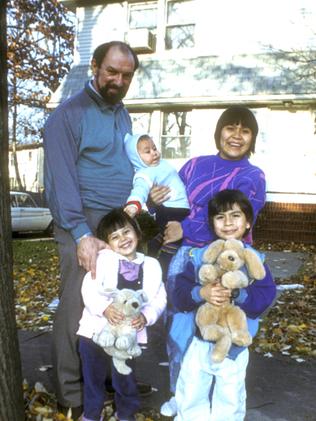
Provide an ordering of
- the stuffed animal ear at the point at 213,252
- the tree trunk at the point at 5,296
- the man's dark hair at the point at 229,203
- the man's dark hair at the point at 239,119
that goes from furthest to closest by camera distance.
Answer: the man's dark hair at the point at 239,119
the man's dark hair at the point at 229,203
the stuffed animal ear at the point at 213,252
the tree trunk at the point at 5,296

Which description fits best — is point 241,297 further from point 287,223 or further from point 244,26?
point 244,26

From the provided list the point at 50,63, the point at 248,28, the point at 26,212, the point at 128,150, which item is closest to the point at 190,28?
the point at 248,28

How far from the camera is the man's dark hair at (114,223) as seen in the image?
2994mm

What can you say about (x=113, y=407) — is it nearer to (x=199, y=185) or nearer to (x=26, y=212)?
(x=199, y=185)

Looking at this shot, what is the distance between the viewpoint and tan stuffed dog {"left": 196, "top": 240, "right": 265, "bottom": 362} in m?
2.76

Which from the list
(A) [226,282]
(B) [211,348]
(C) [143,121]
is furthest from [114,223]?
(C) [143,121]

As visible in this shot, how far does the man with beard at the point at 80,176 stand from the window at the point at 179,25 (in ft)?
42.4

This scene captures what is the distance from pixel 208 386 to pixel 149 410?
0.75 metres

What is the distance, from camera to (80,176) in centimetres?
324

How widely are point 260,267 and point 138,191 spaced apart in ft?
2.76

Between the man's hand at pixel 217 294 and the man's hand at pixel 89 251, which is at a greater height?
the man's hand at pixel 89 251

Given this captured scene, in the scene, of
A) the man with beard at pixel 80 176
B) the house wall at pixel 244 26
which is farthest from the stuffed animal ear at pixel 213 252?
the house wall at pixel 244 26

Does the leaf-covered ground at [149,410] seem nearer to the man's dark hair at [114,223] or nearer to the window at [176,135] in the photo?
the man's dark hair at [114,223]

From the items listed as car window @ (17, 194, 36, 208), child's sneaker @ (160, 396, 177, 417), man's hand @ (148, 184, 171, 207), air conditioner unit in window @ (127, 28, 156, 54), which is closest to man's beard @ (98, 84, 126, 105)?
man's hand @ (148, 184, 171, 207)
